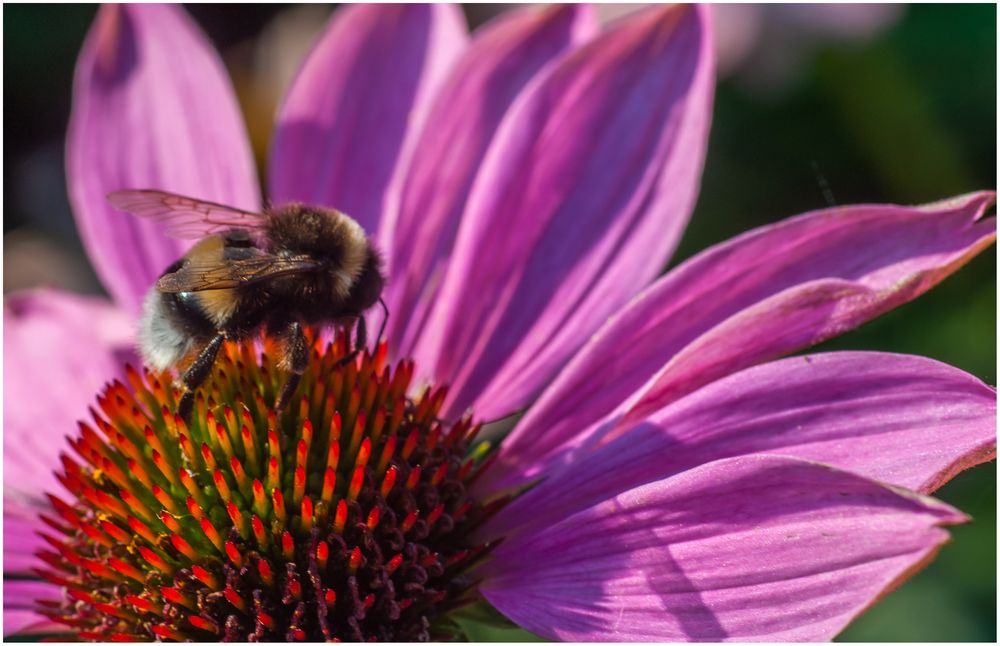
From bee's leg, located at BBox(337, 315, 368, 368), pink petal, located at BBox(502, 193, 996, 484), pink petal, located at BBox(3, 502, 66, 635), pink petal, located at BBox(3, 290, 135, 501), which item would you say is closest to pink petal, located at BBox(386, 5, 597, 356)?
bee's leg, located at BBox(337, 315, 368, 368)

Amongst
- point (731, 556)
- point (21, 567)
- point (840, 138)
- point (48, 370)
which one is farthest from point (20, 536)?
point (840, 138)

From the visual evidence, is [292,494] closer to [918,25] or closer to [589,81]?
[589,81]

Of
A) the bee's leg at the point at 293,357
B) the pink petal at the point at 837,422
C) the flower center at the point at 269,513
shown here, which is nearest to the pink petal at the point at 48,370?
the flower center at the point at 269,513

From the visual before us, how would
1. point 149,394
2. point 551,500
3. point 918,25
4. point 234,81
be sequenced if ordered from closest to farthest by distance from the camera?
point 551,500 → point 149,394 → point 918,25 → point 234,81

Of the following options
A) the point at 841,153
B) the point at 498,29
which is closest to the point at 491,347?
the point at 498,29

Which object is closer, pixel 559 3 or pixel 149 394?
pixel 149 394

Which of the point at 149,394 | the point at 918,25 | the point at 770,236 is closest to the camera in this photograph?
the point at 770,236
